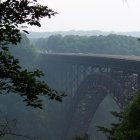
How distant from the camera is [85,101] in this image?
66.6 meters

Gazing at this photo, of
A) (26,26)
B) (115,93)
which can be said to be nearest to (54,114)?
(115,93)

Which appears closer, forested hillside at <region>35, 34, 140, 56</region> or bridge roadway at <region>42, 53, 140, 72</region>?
bridge roadway at <region>42, 53, 140, 72</region>

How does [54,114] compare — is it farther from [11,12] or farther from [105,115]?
[11,12]

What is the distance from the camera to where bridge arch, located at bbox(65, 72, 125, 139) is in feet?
193

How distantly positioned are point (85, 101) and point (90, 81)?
22.3 feet

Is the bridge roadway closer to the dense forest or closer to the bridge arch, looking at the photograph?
the bridge arch

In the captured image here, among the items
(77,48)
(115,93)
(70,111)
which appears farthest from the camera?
(77,48)

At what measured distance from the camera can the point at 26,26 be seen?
717 centimetres

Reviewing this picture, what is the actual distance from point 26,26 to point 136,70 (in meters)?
38.3

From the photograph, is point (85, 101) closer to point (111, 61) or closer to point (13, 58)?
point (111, 61)

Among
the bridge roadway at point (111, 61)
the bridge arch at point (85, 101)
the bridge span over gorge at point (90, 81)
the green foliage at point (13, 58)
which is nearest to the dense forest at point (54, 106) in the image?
the bridge span over gorge at point (90, 81)

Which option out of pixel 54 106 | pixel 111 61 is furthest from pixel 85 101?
pixel 54 106

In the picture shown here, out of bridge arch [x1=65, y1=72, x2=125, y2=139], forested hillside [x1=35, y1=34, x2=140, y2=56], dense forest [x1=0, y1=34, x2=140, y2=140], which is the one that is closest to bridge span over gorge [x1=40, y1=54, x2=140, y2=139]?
bridge arch [x1=65, y1=72, x2=125, y2=139]

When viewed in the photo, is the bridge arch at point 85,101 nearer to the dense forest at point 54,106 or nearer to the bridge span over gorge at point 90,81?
the bridge span over gorge at point 90,81
